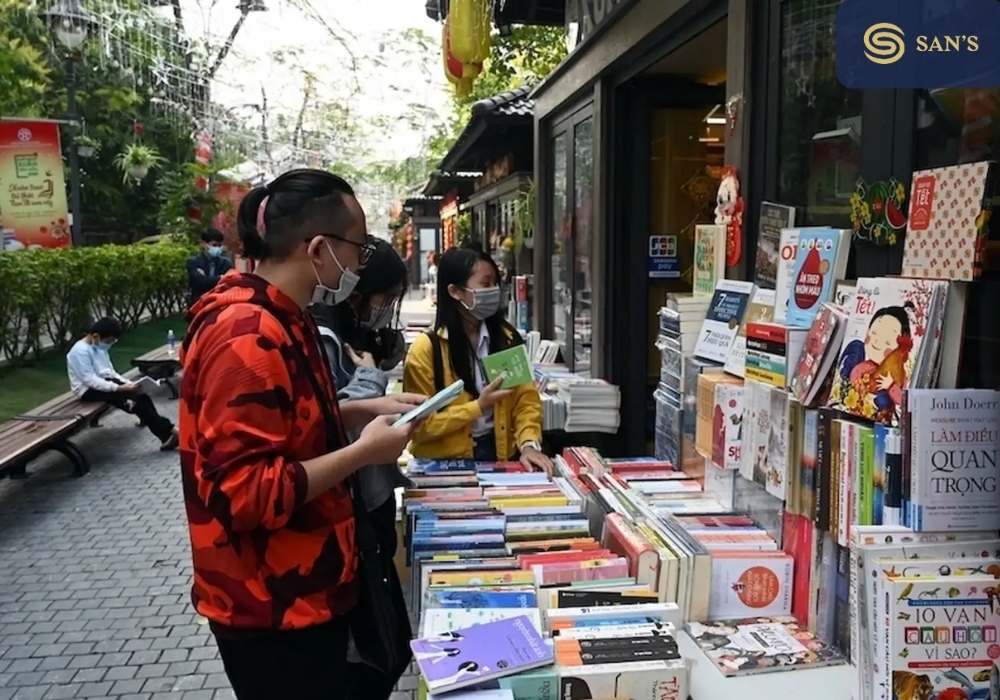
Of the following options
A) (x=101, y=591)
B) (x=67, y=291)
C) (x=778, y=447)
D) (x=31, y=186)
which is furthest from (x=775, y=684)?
(x=31, y=186)

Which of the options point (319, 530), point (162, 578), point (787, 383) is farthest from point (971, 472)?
point (162, 578)

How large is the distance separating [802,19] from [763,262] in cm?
93

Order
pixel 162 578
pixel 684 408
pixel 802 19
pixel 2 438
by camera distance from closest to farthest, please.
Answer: pixel 802 19
pixel 684 408
pixel 162 578
pixel 2 438

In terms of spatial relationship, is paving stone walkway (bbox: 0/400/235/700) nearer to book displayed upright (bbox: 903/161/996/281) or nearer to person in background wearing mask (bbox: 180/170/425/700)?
person in background wearing mask (bbox: 180/170/425/700)

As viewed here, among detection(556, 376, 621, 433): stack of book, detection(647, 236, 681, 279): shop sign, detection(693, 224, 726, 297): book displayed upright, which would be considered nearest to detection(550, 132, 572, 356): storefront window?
detection(647, 236, 681, 279): shop sign

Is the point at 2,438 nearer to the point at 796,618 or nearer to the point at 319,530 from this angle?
the point at 319,530

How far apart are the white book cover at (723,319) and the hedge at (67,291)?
10.7m

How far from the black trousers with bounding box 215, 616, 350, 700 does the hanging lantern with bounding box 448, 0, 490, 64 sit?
4.90 meters

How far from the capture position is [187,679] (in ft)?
12.9

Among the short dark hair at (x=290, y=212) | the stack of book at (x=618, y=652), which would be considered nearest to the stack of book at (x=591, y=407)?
the stack of book at (x=618, y=652)

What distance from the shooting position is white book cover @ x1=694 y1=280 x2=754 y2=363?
11.2 feet

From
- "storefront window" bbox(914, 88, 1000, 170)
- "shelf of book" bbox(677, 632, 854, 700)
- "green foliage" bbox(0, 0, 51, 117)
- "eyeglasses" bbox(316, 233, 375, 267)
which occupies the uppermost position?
"green foliage" bbox(0, 0, 51, 117)

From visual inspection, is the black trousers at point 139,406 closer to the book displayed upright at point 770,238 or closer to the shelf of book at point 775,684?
the book displayed upright at point 770,238

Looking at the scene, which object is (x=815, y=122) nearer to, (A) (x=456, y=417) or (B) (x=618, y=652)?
(A) (x=456, y=417)
